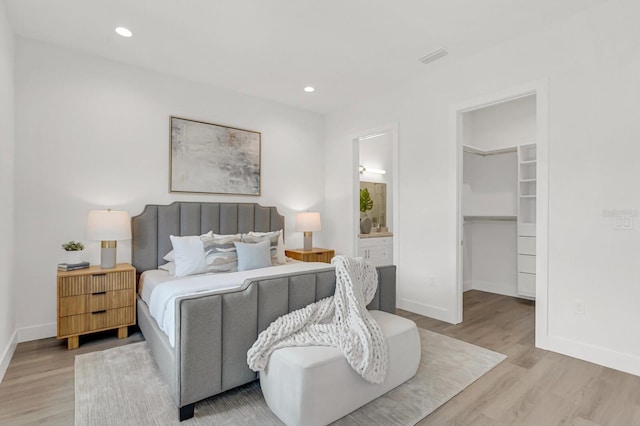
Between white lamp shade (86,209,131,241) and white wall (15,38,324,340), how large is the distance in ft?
1.19

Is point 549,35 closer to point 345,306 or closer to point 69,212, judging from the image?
point 345,306

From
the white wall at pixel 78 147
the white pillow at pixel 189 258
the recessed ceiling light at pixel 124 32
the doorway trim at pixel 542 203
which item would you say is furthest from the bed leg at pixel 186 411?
the recessed ceiling light at pixel 124 32

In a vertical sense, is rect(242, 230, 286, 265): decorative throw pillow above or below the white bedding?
above

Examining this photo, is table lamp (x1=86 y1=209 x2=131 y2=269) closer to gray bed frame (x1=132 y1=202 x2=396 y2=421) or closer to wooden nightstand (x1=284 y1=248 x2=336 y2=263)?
gray bed frame (x1=132 y1=202 x2=396 y2=421)

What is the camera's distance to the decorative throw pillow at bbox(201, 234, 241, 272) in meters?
3.18

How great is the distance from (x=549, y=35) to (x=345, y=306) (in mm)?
2868

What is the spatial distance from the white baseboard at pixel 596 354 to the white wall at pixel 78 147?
12.2ft

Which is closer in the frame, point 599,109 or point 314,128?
point 599,109

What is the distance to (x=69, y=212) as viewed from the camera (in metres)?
3.20

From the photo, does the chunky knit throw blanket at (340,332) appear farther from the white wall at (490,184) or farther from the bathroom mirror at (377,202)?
the bathroom mirror at (377,202)

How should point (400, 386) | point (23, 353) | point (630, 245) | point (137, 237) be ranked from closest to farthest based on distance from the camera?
1. point (400, 386)
2. point (630, 245)
3. point (23, 353)
4. point (137, 237)

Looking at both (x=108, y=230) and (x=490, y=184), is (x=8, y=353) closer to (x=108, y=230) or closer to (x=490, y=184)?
(x=108, y=230)

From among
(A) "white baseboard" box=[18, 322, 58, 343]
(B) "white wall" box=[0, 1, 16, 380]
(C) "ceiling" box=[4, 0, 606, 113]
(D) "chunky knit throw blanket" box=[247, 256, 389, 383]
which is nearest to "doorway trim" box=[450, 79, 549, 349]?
A: (C) "ceiling" box=[4, 0, 606, 113]

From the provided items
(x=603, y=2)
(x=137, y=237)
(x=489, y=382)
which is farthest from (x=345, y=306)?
(x=603, y=2)
